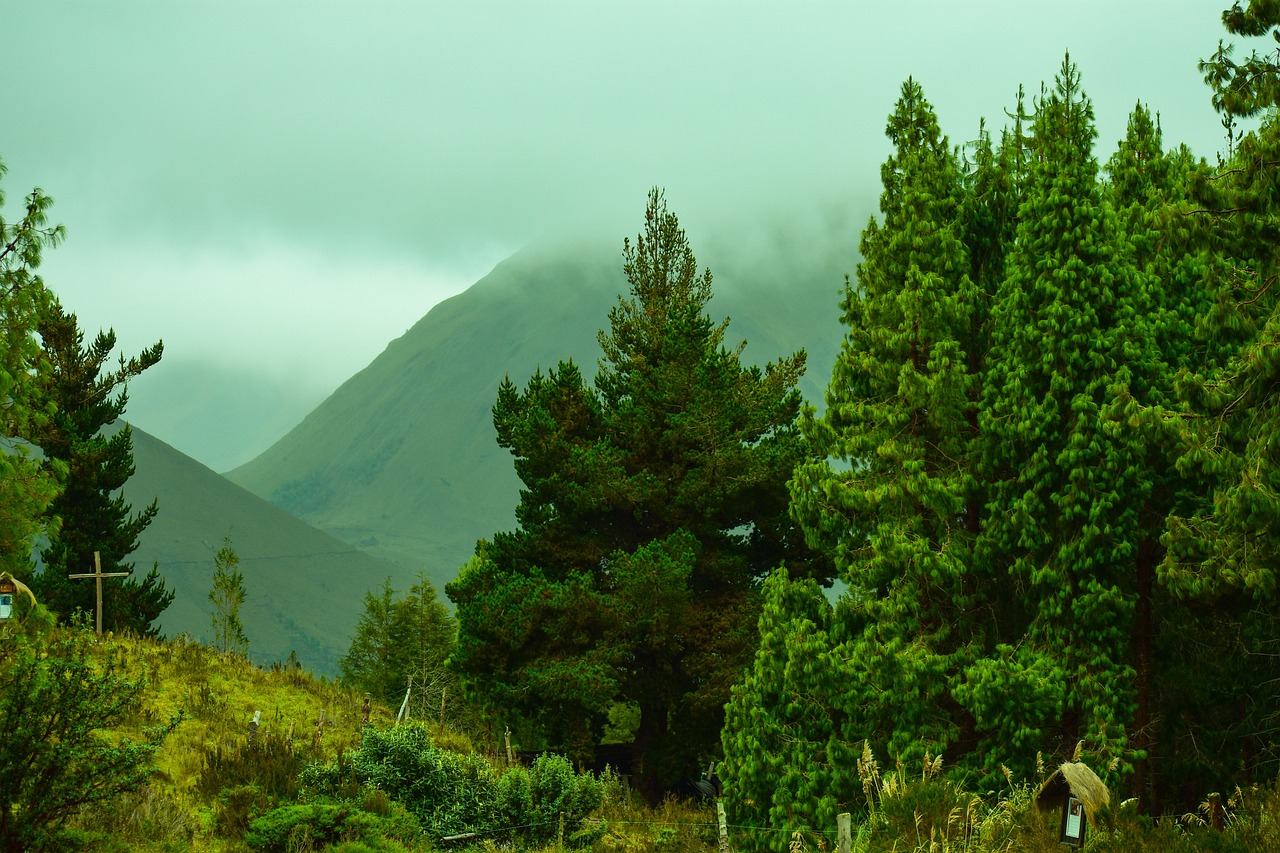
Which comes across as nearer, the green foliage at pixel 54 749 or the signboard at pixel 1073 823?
the signboard at pixel 1073 823

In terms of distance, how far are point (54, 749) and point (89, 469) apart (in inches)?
1081

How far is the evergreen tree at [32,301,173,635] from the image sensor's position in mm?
35438

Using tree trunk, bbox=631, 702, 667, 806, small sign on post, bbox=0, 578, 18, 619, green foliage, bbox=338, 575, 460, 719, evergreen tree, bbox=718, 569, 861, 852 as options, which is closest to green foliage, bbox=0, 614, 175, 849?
small sign on post, bbox=0, 578, 18, 619

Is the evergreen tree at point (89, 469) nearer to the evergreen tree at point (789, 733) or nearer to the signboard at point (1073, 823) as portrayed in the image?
the evergreen tree at point (789, 733)

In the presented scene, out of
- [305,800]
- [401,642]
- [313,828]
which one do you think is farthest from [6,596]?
[401,642]

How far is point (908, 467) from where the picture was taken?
Result: 18438mm

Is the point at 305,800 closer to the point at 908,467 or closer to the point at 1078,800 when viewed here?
the point at 1078,800

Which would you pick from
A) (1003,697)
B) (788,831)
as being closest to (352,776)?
(788,831)

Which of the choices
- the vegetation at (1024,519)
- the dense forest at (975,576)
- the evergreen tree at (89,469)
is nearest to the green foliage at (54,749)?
the dense forest at (975,576)

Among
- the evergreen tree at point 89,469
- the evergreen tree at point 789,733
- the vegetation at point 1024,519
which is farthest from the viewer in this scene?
the evergreen tree at point 89,469

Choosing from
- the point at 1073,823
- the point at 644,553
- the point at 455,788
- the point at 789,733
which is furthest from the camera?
the point at 644,553

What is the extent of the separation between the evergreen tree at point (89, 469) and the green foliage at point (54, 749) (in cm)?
2573

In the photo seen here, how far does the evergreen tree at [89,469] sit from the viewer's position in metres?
35.4

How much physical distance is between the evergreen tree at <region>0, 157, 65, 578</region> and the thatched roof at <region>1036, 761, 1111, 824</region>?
671 inches
